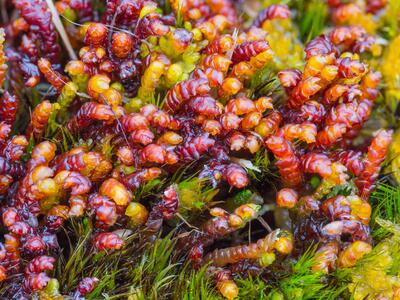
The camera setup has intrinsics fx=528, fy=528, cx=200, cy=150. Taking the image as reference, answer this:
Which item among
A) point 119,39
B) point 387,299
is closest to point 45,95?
point 119,39

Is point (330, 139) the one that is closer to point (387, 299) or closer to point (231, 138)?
point (231, 138)

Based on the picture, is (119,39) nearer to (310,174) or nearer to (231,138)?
(231,138)

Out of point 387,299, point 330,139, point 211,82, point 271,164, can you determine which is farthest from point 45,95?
point 387,299

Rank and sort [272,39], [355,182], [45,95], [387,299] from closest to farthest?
1. [387,299]
2. [355,182]
3. [45,95]
4. [272,39]

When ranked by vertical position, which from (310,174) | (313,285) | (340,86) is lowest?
(313,285)

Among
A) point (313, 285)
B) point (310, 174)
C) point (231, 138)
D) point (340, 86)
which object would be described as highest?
point (340, 86)

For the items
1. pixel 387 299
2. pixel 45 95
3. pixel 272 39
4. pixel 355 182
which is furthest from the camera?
pixel 272 39

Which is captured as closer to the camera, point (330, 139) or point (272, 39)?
point (330, 139)

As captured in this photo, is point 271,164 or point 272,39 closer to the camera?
point 271,164

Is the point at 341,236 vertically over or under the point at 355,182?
under
